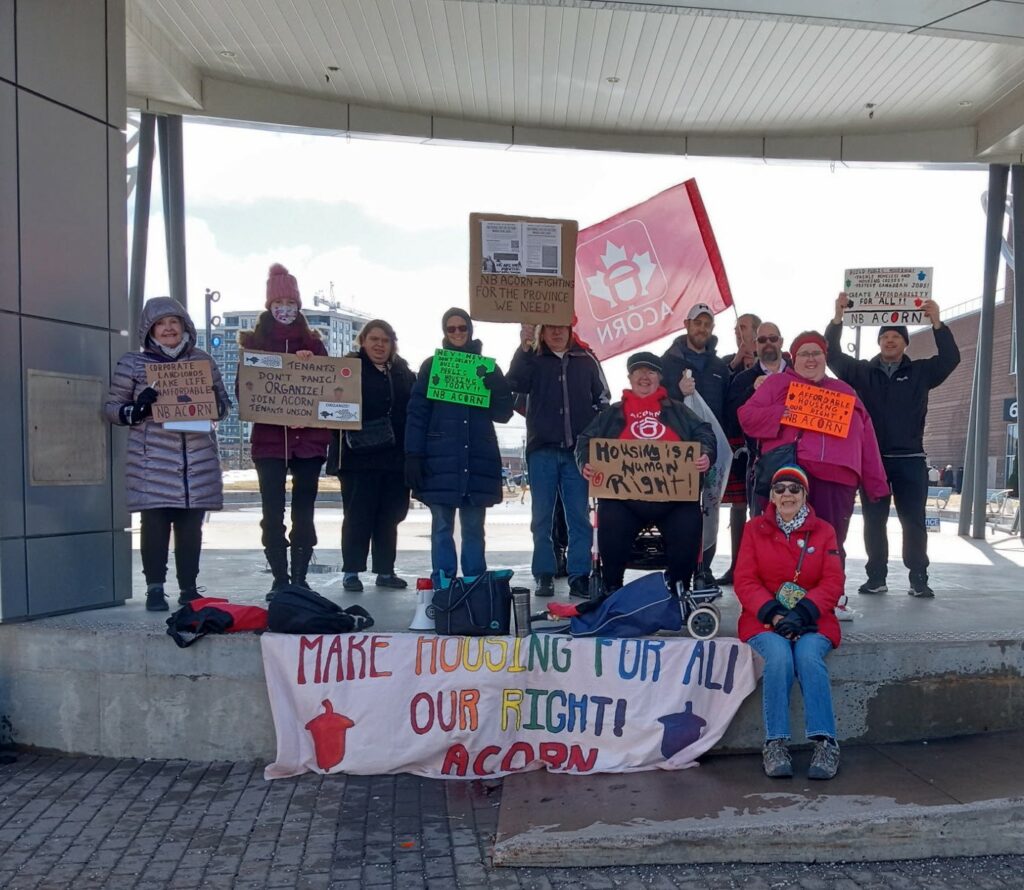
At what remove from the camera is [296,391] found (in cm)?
599

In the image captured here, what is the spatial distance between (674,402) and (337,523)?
30.4 feet

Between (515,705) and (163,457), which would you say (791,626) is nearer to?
(515,705)

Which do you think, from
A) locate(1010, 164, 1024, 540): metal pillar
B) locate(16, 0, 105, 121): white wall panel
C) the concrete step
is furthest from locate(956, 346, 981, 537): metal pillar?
locate(16, 0, 105, 121): white wall panel

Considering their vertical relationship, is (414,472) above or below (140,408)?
below

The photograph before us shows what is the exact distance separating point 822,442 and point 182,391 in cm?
397

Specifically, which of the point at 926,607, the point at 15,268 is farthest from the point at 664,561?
the point at 15,268

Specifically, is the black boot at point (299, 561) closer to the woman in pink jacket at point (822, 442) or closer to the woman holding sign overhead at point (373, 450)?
the woman holding sign overhead at point (373, 450)

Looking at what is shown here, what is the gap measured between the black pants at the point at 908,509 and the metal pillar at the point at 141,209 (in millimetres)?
7435

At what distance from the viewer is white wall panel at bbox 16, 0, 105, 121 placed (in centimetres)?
547

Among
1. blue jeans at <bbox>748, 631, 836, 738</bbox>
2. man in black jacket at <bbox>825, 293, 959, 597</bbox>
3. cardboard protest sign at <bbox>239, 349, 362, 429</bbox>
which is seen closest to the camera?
blue jeans at <bbox>748, 631, 836, 738</bbox>

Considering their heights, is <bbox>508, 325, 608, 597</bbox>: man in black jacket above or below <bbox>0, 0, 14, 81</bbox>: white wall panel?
below

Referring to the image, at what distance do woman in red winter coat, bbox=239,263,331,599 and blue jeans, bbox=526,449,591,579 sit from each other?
4.79ft

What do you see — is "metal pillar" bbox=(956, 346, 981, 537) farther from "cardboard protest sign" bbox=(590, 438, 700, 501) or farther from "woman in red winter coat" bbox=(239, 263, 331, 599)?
"woman in red winter coat" bbox=(239, 263, 331, 599)

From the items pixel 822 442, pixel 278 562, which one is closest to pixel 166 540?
pixel 278 562
